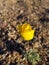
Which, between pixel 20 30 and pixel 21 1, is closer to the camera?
pixel 20 30

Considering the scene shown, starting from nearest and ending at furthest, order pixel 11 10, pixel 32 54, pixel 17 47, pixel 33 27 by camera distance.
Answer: pixel 32 54 < pixel 17 47 < pixel 33 27 < pixel 11 10

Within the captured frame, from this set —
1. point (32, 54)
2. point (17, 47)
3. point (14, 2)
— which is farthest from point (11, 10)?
point (32, 54)

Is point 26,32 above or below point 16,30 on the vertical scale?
above

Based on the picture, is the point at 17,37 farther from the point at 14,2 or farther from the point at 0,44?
A: the point at 14,2

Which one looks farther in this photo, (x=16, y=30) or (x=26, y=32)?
(x=16, y=30)

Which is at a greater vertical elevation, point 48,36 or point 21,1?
point 21,1

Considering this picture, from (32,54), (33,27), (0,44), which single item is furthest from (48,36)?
(0,44)

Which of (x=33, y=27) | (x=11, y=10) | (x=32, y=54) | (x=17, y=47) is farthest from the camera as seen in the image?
(x=11, y=10)

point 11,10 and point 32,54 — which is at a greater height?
point 11,10

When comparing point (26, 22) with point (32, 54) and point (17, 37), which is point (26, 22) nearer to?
point (17, 37)
